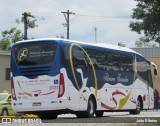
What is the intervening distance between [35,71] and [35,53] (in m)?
0.78

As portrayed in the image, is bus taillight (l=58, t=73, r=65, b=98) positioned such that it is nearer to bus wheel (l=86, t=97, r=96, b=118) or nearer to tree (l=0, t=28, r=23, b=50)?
bus wheel (l=86, t=97, r=96, b=118)

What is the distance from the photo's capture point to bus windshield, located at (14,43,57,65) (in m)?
22.2

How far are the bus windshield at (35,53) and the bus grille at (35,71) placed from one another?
22 centimetres

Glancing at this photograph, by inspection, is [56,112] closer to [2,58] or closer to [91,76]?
[91,76]

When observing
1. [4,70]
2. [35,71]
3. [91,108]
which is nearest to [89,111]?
[91,108]

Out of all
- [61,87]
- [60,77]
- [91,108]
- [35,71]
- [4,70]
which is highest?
[4,70]

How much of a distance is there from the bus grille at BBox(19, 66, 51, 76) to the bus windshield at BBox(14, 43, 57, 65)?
22cm

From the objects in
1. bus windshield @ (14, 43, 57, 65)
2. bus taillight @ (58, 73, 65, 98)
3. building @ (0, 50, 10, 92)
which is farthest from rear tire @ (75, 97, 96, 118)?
building @ (0, 50, 10, 92)

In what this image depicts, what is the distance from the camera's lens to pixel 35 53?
74.2 feet

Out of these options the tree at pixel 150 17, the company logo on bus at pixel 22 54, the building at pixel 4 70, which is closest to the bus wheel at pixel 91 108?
the company logo on bus at pixel 22 54

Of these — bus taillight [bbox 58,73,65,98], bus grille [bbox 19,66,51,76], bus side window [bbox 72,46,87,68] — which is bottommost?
bus taillight [bbox 58,73,65,98]

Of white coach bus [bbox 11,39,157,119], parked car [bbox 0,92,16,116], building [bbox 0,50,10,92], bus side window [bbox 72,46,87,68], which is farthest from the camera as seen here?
building [bbox 0,50,10,92]

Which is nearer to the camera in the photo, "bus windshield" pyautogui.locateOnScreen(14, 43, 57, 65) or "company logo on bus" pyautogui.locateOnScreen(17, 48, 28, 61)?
"bus windshield" pyautogui.locateOnScreen(14, 43, 57, 65)

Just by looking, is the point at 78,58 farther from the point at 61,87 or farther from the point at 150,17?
the point at 150,17
